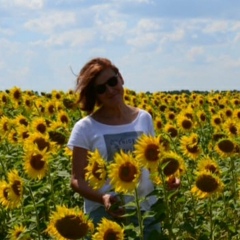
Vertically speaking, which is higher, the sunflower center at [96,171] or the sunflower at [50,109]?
the sunflower center at [96,171]

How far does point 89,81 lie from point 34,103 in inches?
251

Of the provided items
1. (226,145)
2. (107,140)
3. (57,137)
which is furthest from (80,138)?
(226,145)

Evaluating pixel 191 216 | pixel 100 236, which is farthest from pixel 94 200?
pixel 191 216

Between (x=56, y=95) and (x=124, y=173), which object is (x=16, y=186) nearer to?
(x=124, y=173)

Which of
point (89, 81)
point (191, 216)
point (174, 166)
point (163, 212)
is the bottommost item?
point (191, 216)

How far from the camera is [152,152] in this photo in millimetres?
3635

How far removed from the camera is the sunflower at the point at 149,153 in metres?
3.63

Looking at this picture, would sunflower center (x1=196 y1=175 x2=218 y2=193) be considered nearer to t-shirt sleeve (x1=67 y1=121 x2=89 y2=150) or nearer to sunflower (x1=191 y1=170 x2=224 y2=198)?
sunflower (x1=191 y1=170 x2=224 y2=198)

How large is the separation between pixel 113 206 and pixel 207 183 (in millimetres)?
577

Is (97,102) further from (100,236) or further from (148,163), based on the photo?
(100,236)

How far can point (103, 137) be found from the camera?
412cm

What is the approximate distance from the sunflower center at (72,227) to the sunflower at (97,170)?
0.38m

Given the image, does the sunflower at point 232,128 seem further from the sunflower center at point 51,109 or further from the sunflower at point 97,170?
the sunflower at point 97,170

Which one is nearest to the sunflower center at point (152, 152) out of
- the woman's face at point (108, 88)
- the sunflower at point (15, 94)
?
the woman's face at point (108, 88)
